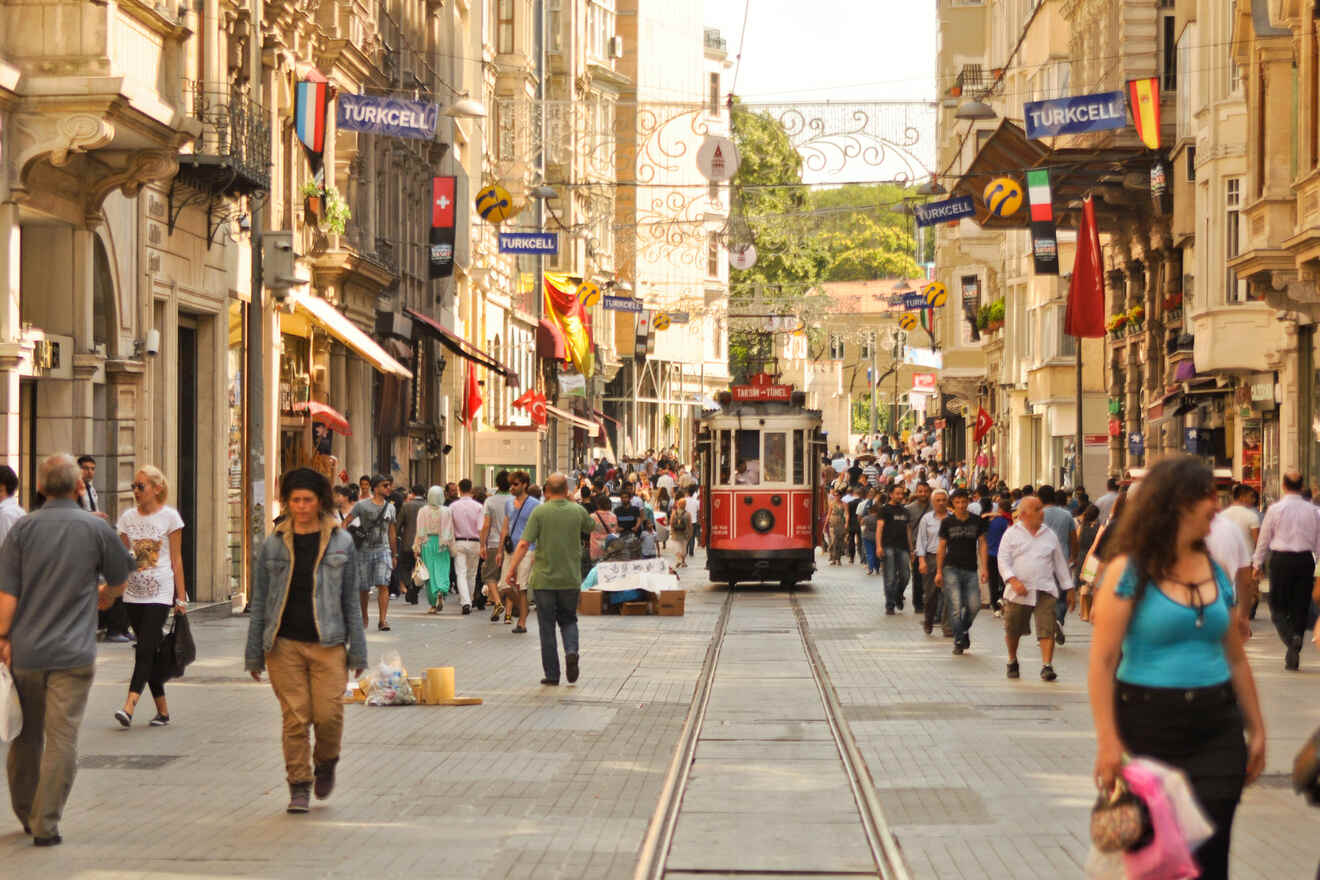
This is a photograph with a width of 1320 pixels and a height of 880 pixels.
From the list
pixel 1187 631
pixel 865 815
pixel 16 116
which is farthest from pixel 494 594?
pixel 1187 631

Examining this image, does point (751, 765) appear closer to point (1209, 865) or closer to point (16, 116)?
point (1209, 865)

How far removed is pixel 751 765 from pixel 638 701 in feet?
12.6

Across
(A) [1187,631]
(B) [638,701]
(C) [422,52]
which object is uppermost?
(C) [422,52]

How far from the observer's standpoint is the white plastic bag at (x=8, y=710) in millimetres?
9672

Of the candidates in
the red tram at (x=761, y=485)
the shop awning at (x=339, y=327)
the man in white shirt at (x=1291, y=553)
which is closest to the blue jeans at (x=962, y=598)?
the man in white shirt at (x=1291, y=553)

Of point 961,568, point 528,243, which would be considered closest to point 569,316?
point 528,243

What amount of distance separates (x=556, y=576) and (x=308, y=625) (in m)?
6.92

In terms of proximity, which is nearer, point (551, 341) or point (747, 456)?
point (747, 456)

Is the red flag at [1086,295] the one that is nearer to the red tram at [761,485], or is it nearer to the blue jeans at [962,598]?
the red tram at [761,485]

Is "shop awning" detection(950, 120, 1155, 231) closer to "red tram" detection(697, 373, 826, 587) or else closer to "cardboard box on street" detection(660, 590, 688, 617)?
"red tram" detection(697, 373, 826, 587)

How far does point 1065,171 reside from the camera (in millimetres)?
37469

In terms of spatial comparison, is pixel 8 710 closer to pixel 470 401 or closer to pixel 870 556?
pixel 870 556

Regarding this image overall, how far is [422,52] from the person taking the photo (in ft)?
144

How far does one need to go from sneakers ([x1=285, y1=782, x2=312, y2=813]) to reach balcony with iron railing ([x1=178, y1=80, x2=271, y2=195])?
47.2ft
